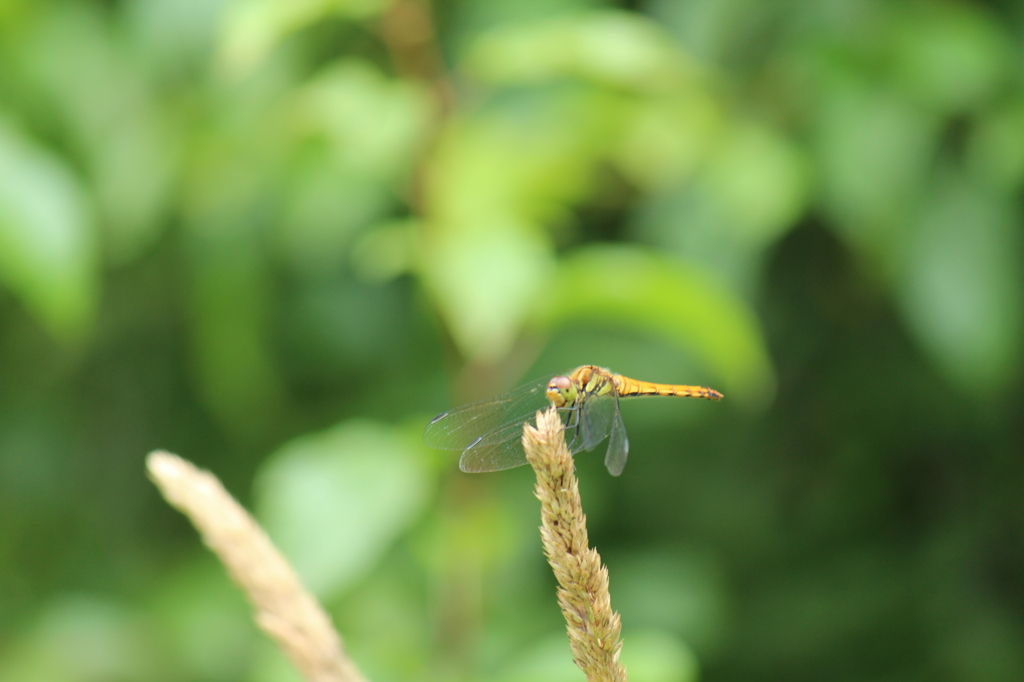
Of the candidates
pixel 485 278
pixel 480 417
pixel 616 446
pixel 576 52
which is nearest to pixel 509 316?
pixel 485 278

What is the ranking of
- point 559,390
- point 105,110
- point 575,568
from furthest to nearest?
point 105,110
point 559,390
point 575,568

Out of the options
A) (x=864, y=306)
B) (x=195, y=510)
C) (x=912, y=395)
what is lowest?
(x=195, y=510)

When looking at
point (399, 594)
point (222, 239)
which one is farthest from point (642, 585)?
point (222, 239)

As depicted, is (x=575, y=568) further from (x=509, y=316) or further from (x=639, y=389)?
→ (x=509, y=316)

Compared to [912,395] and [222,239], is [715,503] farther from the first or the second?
[222,239]

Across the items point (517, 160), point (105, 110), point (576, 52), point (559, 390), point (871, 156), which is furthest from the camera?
point (105, 110)

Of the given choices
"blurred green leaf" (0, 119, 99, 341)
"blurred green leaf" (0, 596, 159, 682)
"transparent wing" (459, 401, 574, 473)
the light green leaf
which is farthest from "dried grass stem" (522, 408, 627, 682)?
"blurred green leaf" (0, 596, 159, 682)

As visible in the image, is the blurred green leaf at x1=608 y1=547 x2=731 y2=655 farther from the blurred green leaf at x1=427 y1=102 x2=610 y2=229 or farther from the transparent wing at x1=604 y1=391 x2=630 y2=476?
the transparent wing at x1=604 y1=391 x2=630 y2=476

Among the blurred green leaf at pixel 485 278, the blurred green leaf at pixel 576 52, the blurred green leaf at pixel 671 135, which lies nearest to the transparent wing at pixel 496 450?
the blurred green leaf at pixel 485 278
